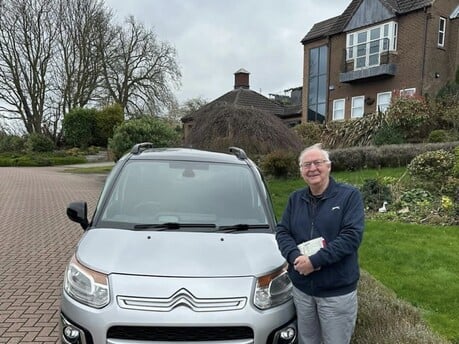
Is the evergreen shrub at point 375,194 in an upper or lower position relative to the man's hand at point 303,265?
lower

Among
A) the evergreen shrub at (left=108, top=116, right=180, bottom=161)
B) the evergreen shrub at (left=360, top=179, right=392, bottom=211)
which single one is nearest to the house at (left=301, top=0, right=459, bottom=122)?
the evergreen shrub at (left=108, top=116, right=180, bottom=161)

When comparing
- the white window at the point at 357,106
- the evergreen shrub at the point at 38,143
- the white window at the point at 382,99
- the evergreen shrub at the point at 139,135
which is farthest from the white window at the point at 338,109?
the evergreen shrub at the point at 38,143

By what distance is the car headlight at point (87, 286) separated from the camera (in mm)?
2716

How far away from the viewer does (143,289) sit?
2660mm

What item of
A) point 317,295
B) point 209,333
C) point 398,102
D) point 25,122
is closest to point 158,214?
point 209,333

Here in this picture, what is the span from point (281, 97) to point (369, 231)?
4203 cm

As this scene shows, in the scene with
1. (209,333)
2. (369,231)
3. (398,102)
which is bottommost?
(369,231)

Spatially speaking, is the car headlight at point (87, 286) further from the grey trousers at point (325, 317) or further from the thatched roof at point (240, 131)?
the thatched roof at point (240, 131)

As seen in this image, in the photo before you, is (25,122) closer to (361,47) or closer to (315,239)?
(361,47)

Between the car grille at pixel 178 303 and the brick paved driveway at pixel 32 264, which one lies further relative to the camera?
the brick paved driveway at pixel 32 264

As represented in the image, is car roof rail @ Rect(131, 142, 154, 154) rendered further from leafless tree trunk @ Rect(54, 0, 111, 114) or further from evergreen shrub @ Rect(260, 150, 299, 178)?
leafless tree trunk @ Rect(54, 0, 111, 114)

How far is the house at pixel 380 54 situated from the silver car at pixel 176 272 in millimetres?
21358

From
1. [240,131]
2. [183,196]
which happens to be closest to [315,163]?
[183,196]

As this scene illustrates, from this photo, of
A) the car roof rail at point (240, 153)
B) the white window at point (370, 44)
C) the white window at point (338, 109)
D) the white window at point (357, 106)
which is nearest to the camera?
the car roof rail at point (240, 153)
